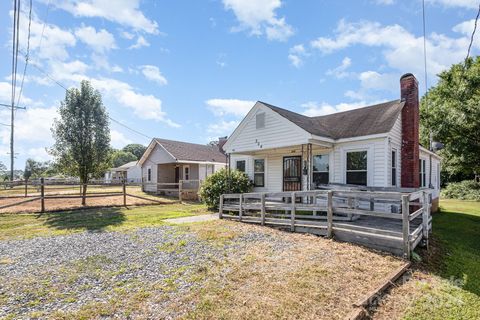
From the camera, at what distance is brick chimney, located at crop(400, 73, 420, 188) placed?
10781mm

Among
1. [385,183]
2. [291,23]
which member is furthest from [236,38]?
[385,183]

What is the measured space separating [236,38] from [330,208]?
11.6m

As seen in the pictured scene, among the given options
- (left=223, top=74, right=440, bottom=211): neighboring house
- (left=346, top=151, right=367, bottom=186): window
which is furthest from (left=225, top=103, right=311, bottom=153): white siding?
(left=346, top=151, right=367, bottom=186): window

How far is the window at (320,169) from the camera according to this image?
11.7m

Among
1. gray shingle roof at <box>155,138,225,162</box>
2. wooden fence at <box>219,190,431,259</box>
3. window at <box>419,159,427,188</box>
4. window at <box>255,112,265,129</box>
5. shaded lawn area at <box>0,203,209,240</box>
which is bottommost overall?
shaded lawn area at <box>0,203,209,240</box>

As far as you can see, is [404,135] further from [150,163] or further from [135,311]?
[150,163]

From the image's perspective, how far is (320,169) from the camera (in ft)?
39.1

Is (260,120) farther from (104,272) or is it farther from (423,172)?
(423,172)

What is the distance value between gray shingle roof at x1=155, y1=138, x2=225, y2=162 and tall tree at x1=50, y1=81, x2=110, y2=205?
6.27 meters

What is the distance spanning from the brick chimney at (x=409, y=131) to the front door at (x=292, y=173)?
14.0 ft

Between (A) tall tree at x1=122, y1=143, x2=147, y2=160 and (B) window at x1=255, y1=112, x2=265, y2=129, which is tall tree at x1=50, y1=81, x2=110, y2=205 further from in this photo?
(A) tall tree at x1=122, y1=143, x2=147, y2=160

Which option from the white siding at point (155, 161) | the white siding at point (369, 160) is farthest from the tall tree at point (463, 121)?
the white siding at point (155, 161)

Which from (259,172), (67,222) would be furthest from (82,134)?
(259,172)

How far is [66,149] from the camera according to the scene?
1518cm
